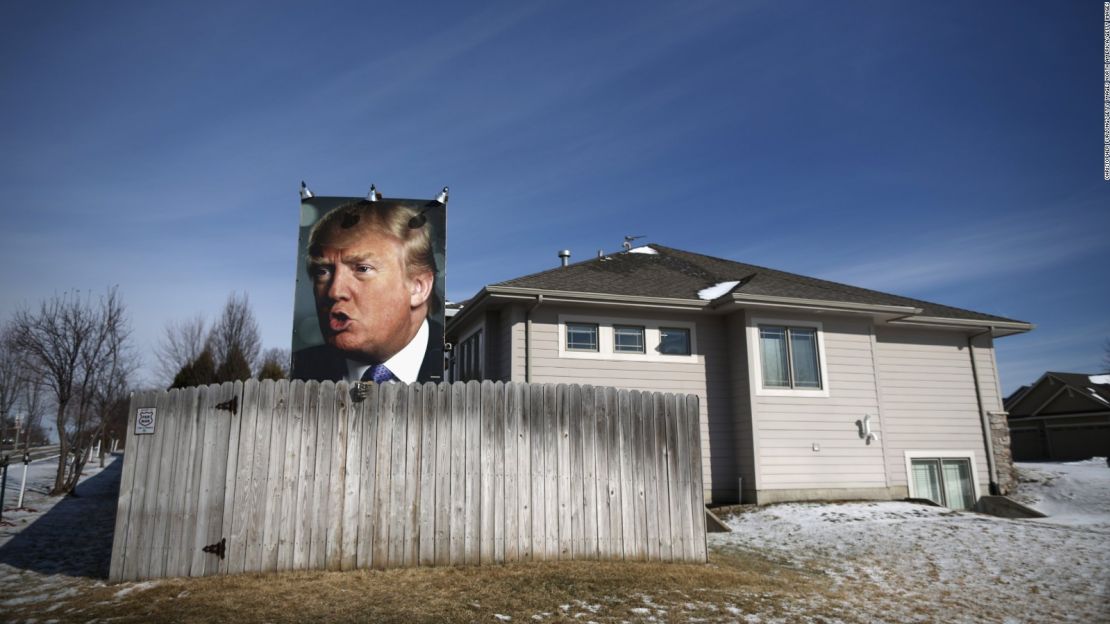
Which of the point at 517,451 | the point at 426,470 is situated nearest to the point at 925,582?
the point at 517,451

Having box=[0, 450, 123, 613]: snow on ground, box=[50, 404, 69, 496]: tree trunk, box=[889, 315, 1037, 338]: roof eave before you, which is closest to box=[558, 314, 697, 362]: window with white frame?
box=[889, 315, 1037, 338]: roof eave

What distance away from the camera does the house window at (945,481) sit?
15016 millimetres

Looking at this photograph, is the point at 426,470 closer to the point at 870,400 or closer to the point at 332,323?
the point at 332,323

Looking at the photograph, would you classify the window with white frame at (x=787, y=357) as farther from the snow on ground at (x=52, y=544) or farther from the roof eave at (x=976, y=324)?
the snow on ground at (x=52, y=544)

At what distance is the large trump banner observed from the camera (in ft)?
46.0

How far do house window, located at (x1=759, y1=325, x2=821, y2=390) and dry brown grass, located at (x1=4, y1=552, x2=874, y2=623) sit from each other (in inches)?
264

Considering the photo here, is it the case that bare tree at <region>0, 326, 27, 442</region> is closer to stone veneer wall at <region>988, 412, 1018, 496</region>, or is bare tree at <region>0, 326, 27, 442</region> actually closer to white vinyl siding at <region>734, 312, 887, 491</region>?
white vinyl siding at <region>734, 312, 887, 491</region>

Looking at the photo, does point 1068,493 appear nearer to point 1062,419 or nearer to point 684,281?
point 684,281

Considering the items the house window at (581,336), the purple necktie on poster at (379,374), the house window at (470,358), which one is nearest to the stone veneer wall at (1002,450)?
the house window at (581,336)

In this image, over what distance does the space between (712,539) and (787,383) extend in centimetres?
480

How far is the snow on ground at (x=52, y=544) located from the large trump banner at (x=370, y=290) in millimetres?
4498

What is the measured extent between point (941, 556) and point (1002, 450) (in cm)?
855

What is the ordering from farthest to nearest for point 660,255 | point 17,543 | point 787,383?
point 660,255 < point 787,383 < point 17,543

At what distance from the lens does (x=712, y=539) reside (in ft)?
32.9
